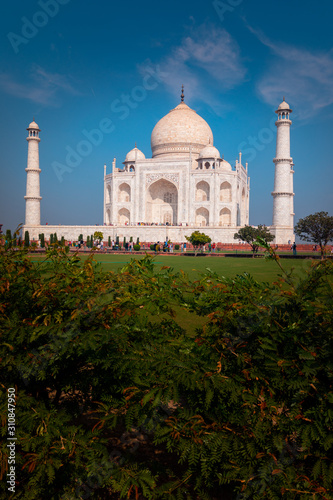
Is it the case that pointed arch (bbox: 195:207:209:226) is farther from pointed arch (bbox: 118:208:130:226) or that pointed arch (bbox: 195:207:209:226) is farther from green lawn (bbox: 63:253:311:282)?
green lawn (bbox: 63:253:311:282)

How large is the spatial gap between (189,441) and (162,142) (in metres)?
34.1

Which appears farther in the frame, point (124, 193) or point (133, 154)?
point (133, 154)

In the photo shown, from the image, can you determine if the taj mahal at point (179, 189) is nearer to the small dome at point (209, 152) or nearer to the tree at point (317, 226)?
the small dome at point (209, 152)

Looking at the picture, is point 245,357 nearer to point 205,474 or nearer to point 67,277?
point 205,474

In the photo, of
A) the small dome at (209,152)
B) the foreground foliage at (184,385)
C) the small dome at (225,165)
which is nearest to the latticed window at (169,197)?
the small dome at (209,152)

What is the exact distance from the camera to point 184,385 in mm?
1159

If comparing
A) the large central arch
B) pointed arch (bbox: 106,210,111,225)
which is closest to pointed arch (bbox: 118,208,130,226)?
pointed arch (bbox: 106,210,111,225)

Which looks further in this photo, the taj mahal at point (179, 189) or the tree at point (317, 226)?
the taj mahal at point (179, 189)

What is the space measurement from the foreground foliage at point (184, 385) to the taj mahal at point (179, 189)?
26.2 metres

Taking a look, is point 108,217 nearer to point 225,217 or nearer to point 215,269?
point 225,217

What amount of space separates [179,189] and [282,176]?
27.9 ft

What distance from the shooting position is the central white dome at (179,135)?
33.1m

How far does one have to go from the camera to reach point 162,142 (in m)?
33.6

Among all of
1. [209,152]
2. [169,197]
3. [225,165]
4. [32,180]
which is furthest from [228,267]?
[225,165]
